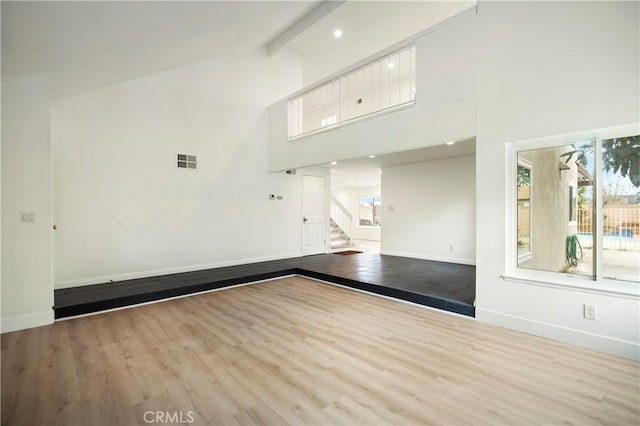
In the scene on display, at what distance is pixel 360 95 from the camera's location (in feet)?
29.0

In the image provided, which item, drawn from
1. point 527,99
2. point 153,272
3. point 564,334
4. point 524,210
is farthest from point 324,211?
point 564,334

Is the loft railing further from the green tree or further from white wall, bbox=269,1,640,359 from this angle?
the green tree

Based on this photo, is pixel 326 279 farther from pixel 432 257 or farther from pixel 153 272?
pixel 153 272

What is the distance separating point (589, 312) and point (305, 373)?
2.82m

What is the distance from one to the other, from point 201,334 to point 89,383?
3.53 ft

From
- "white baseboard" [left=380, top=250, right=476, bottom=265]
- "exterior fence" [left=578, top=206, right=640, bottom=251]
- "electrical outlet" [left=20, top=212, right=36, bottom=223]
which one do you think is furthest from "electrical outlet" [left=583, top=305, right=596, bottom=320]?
"electrical outlet" [left=20, top=212, right=36, bottom=223]

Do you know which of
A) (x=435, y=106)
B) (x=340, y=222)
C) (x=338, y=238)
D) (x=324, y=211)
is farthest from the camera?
(x=340, y=222)

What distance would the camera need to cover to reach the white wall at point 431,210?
252 inches

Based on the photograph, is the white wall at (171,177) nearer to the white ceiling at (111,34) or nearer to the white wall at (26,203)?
the white ceiling at (111,34)

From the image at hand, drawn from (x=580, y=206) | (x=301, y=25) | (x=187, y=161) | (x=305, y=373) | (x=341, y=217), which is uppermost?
(x=301, y=25)

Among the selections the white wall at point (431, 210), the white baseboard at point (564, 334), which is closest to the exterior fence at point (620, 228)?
the white baseboard at point (564, 334)

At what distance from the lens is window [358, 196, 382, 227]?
12672 mm

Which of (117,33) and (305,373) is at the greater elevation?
(117,33)

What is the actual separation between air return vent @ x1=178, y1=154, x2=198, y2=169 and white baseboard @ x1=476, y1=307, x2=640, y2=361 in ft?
18.3
